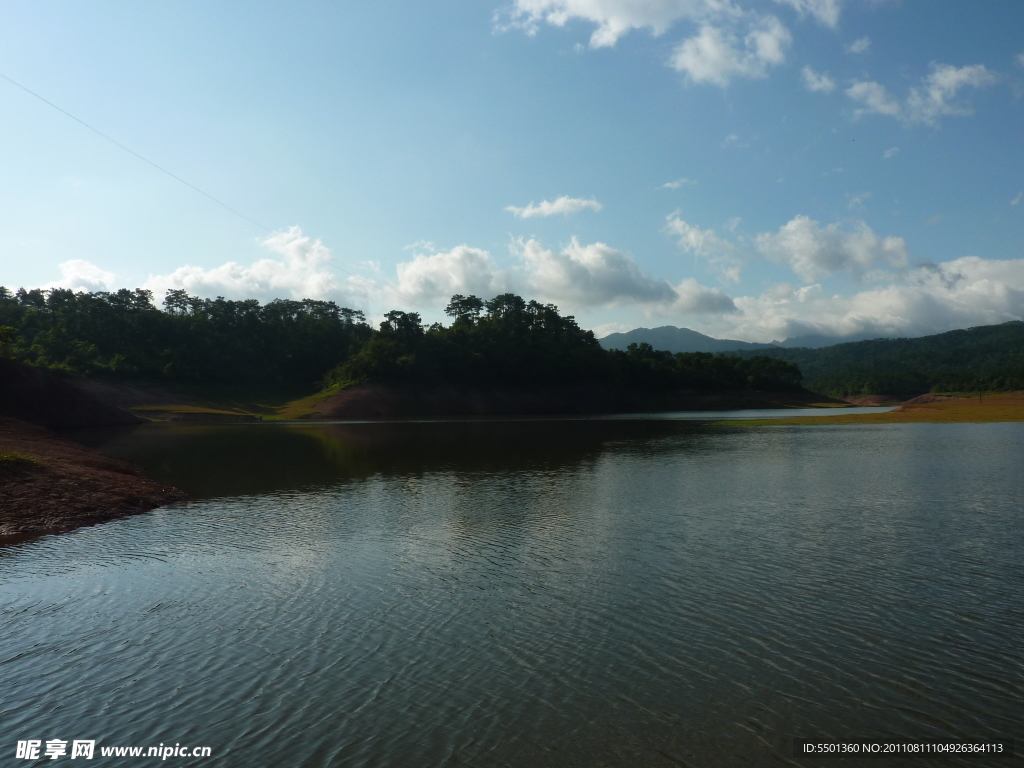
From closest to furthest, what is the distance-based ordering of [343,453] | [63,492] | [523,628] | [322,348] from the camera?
[523,628], [63,492], [343,453], [322,348]

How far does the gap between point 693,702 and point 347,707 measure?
499 cm

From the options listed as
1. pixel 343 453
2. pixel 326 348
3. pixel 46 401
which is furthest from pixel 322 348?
pixel 343 453

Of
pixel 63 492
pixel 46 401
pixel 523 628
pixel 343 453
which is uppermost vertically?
pixel 46 401

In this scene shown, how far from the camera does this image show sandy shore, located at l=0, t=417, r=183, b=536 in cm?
2069

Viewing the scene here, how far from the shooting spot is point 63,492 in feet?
76.3

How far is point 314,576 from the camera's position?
15.4 metres

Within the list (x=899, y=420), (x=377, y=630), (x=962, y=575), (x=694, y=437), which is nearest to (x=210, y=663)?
(x=377, y=630)

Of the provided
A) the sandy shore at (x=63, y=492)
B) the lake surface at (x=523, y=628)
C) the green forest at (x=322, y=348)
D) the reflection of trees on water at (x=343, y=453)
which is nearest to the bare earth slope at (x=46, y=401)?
the reflection of trees on water at (x=343, y=453)

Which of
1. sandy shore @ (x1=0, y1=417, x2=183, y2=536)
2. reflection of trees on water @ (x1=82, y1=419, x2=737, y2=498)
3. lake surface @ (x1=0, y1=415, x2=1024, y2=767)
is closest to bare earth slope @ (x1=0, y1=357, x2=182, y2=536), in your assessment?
sandy shore @ (x1=0, y1=417, x2=183, y2=536)

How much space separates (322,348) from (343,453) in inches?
4061

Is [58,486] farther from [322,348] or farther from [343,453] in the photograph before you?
[322,348]

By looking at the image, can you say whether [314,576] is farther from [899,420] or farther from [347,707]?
[899,420]

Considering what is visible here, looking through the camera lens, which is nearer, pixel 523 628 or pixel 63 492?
pixel 523 628

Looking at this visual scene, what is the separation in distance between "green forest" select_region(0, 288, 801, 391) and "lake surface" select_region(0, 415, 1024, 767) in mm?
94121
